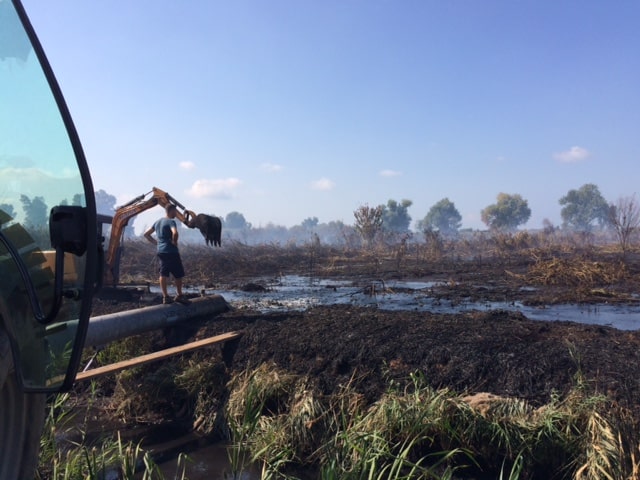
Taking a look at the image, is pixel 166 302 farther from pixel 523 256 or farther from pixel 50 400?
pixel 523 256

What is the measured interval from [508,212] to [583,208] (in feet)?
56.7

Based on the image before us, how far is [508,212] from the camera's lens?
93438 mm

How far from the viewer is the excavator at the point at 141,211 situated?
8.26m

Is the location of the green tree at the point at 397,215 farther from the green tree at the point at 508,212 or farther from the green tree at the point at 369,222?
the green tree at the point at 369,222

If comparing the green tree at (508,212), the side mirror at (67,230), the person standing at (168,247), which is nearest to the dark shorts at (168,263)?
the person standing at (168,247)

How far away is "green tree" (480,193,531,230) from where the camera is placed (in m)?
92.3

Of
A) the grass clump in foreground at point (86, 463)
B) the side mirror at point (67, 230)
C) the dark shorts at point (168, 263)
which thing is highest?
the side mirror at point (67, 230)

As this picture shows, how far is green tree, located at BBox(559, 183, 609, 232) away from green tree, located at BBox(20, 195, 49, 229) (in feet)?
347

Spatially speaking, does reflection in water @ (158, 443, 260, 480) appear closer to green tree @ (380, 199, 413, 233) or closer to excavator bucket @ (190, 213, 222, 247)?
excavator bucket @ (190, 213, 222, 247)

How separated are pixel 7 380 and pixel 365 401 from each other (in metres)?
3.37

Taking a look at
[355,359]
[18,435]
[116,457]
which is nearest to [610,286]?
[355,359]

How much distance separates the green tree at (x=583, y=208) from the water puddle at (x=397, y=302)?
93.7 m

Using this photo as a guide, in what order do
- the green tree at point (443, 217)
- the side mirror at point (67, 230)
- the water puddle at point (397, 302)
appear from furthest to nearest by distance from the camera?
the green tree at point (443, 217), the water puddle at point (397, 302), the side mirror at point (67, 230)

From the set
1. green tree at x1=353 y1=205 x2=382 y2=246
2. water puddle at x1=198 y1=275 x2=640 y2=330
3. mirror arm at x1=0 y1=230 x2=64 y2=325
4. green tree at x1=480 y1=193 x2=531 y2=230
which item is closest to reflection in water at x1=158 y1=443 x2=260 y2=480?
mirror arm at x1=0 y1=230 x2=64 y2=325
